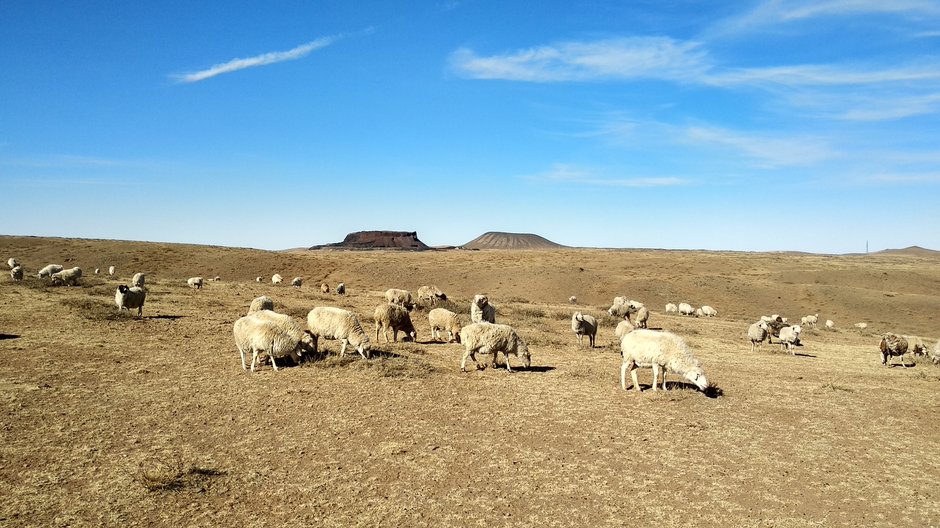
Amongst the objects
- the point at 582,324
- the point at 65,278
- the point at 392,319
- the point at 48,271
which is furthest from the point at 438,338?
the point at 48,271

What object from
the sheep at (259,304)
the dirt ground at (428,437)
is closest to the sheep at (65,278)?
the dirt ground at (428,437)

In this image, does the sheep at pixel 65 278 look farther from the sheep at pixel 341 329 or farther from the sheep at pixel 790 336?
the sheep at pixel 790 336

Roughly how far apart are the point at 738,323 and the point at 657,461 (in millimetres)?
28496


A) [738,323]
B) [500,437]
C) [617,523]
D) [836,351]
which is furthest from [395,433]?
[738,323]

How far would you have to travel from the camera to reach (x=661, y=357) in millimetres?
13578

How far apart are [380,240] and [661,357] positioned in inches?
6883

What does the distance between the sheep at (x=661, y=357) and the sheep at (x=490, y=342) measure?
3.06 metres

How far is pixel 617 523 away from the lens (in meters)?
7.28

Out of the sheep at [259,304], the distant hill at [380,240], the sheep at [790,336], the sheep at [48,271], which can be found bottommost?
the sheep at [790,336]

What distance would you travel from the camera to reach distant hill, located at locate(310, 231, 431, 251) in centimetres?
18012

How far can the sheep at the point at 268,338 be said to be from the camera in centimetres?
1390

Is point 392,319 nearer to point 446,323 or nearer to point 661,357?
point 446,323

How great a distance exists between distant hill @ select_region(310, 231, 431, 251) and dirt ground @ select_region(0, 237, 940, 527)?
16012cm

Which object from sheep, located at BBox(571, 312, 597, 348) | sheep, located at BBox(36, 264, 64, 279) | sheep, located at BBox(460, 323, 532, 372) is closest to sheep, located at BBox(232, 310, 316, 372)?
sheep, located at BBox(460, 323, 532, 372)
